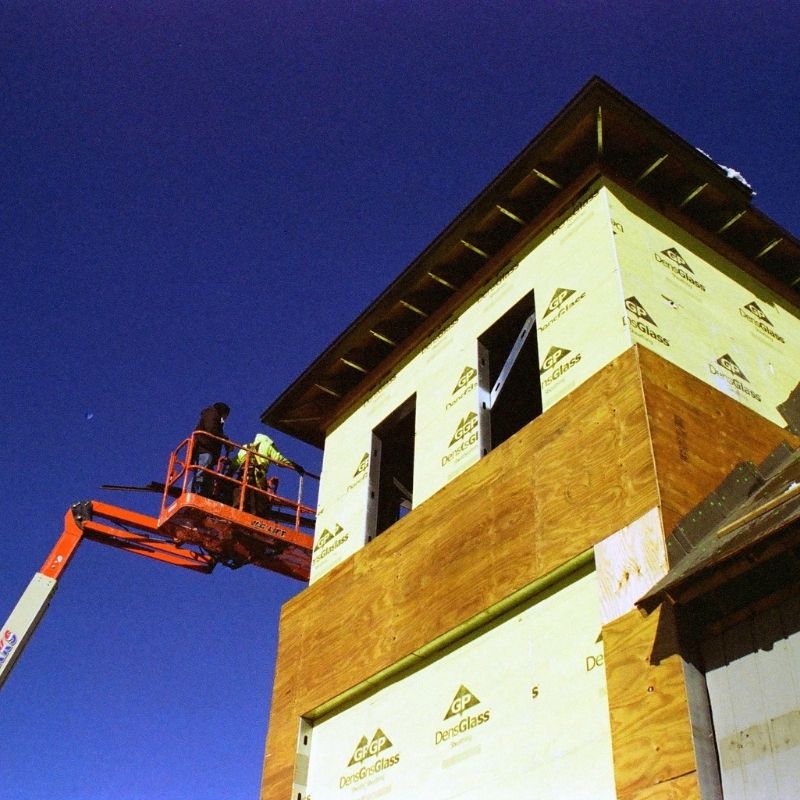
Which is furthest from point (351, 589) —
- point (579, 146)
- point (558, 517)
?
point (579, 146)

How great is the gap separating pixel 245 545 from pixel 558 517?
9.57 metres

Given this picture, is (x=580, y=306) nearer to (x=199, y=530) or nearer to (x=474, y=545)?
(x=474, y=545)

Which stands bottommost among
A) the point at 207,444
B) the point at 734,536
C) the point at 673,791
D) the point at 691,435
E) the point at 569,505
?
the point at 673,791

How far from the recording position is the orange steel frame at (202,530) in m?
16.3

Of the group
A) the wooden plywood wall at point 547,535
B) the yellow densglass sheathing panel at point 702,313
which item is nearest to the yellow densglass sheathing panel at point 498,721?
the wooden plywood wall at point 547,535

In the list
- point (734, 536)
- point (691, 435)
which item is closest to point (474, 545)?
point (691, 435)

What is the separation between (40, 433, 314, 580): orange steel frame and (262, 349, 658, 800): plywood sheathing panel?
485cm

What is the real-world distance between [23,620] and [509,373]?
10313 mm

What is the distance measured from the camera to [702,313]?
1038 centimetres

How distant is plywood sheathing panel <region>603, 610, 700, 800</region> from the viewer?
6.22m

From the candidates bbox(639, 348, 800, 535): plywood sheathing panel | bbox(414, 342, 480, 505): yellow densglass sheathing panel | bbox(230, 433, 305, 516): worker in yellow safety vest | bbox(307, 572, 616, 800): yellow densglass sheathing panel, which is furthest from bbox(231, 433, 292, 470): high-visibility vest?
bbox(639, 348, 800, 535): plywood sheathing panel

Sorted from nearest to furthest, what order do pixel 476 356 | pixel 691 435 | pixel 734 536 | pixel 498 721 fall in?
pixel 734 536, pixel 498 721, pixel 691 435, pixel 476 356

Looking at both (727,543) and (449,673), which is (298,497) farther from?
(727,543)

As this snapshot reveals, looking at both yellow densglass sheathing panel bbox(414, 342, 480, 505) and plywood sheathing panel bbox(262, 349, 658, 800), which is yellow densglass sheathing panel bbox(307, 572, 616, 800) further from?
yellow densglass sheathing panel bbox(414, 342, 480, 505)
